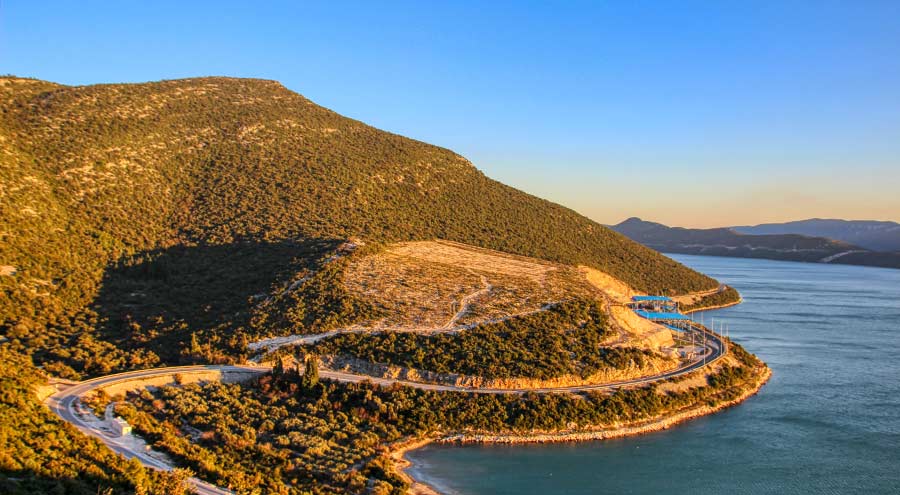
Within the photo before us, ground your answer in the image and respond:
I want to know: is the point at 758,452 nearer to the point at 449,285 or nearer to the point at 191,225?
the point at 449,285

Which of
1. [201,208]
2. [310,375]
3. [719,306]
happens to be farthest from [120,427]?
[719,306]

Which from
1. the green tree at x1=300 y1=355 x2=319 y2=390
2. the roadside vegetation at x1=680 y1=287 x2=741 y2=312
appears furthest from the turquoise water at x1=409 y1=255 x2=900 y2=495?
the roadside vegetation at x1=680 y1=287 x2=741 y2=312

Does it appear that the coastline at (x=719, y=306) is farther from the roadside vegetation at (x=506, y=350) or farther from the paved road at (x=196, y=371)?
the roadside vegetation at (x=506, y=350)

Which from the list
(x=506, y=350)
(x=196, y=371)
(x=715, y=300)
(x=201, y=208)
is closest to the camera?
(x=196, y=371)

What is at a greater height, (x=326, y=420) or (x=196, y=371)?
(x=196, y=371)

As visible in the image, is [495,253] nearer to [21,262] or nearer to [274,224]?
[274,224]

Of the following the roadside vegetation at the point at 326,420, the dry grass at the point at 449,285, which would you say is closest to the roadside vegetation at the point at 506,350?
the dry grass at the point at 449,285

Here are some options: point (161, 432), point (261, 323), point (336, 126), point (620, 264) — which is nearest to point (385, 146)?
point (336, 126)
